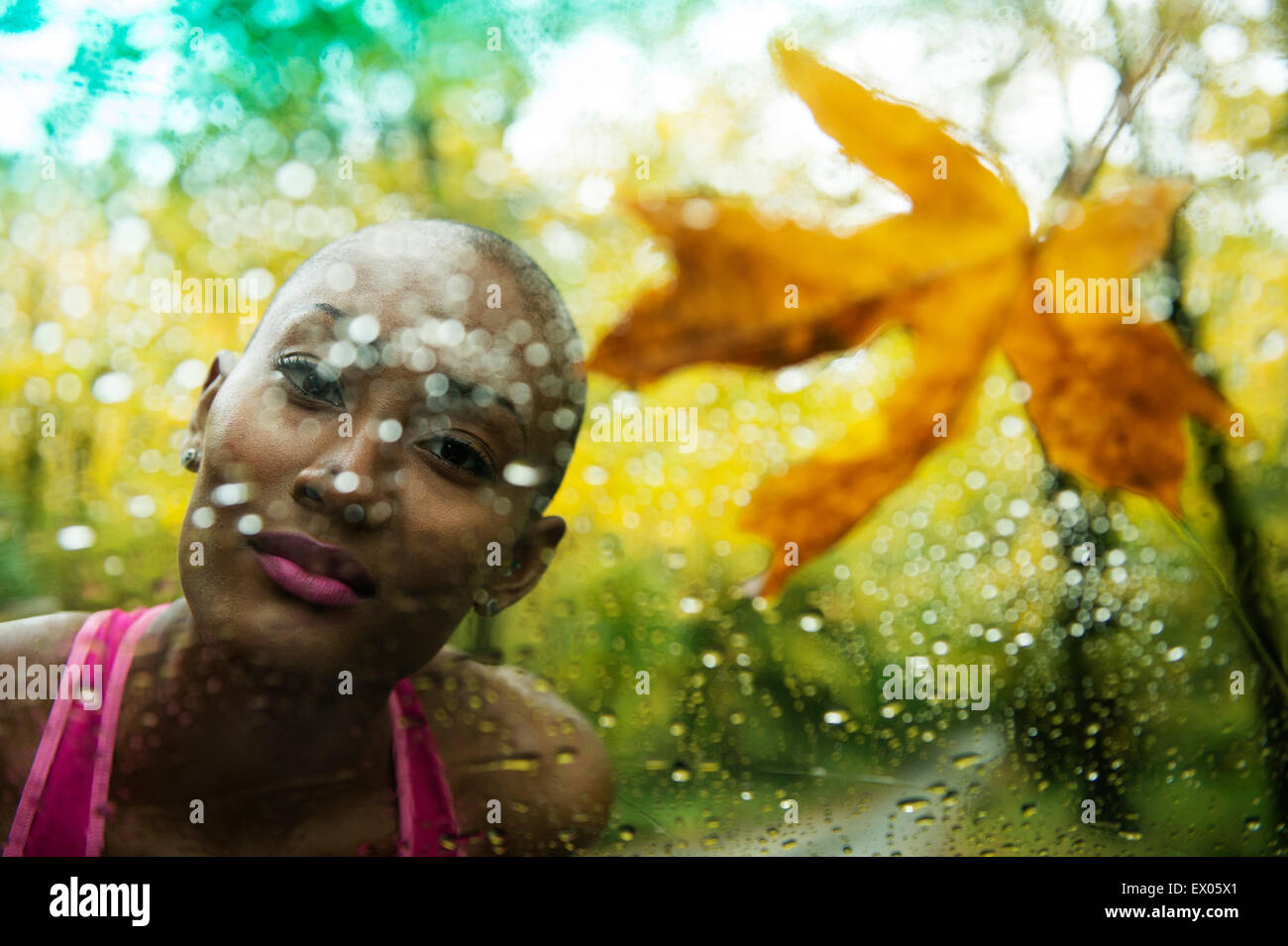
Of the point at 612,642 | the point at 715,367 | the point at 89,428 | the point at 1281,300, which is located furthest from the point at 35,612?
the point at 1281,300

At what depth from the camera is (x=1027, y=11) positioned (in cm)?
66

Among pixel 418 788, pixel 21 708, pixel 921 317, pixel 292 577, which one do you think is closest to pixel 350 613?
pixel 292 577

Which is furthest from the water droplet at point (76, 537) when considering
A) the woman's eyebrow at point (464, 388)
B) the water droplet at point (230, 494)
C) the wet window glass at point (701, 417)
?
the woman's eyebrow at point (464, 388)

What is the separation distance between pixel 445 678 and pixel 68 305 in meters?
0.39

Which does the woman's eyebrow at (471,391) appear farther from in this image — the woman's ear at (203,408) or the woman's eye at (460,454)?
the woman's ear at (203,408)

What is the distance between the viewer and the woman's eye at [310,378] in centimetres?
56

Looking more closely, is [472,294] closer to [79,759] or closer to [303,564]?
[303,564]

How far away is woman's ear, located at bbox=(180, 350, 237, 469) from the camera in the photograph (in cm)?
59

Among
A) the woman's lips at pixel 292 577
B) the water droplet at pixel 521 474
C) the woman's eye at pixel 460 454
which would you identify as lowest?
the woman's lips at pixel 292 577

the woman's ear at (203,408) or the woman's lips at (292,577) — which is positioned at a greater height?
the woman's ear at (203,408)

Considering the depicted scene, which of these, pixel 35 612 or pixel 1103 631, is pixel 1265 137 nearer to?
pixel 1103 631

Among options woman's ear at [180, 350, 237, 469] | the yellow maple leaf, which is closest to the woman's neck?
woman's ear at [180, 350, 237, 469]

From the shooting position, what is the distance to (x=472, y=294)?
0.57m

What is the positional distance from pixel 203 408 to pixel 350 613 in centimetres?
18
